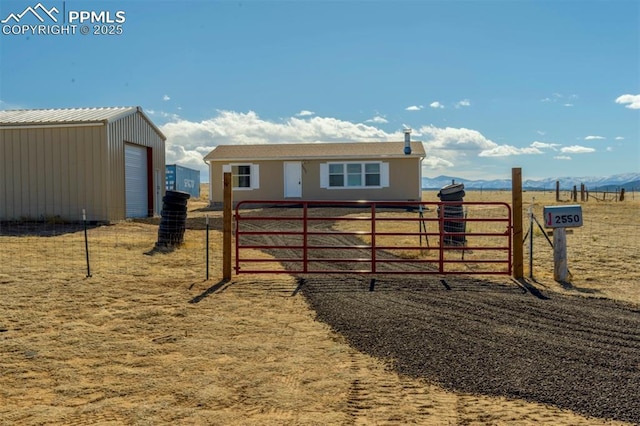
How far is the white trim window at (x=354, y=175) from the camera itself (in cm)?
2680

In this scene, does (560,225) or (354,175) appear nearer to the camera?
(560,225)

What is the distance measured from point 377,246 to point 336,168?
1695 cm

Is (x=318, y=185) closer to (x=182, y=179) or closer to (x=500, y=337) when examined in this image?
(x=182, y=179)

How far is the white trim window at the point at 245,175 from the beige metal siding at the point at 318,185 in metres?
0.20

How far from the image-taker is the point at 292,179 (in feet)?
90.2

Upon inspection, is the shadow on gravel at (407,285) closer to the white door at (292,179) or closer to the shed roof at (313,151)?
the shed roof at (313,151)

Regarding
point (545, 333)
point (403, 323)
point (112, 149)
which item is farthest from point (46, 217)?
point (545, 333)

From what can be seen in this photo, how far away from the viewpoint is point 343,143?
1173 inches

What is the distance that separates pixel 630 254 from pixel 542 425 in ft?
31.0

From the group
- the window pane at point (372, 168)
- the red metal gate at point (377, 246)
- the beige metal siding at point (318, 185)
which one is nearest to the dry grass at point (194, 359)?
the red metal gate at point (377, 246)

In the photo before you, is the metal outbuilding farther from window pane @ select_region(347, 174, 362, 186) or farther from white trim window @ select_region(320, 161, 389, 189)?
window pane @ select_region(347, 174, 362, 186)

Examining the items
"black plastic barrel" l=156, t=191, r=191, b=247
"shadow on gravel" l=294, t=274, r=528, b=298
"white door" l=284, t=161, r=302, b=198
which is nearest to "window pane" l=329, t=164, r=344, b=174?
"white door" l=284, t=161, r=302, b=198

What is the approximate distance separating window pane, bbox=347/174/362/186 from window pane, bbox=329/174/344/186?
14.1 inches

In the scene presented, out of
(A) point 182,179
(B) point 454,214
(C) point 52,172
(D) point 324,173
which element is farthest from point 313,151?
(A) point 182,179
